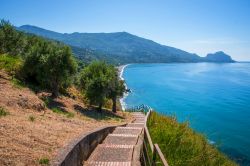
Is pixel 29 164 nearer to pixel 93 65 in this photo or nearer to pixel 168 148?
pixel 168 148

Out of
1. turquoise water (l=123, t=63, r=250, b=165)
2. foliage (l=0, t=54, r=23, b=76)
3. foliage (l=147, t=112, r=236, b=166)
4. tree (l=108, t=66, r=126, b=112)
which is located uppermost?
foliage (l=0, t=54, r=23, b=76)

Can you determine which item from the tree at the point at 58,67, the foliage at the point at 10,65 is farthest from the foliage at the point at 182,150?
the foliage at the point at 10,65

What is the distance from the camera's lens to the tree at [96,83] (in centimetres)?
3619

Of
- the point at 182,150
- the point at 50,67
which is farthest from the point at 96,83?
the point at 182,150

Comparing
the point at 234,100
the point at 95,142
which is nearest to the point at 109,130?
the point at 95,142

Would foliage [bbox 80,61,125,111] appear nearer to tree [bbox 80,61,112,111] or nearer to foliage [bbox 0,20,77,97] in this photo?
tree [bbox 80,61,112,111]

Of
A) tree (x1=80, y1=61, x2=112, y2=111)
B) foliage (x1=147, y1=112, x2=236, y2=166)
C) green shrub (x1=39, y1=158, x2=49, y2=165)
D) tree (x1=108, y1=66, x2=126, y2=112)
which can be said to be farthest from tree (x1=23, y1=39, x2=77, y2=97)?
green shrub (x1=39, y1=158, x2=49, y2=165)

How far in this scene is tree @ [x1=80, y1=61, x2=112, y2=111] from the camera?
119 feet

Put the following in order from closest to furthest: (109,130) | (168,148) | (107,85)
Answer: (168,148), (109,130), (107,85)

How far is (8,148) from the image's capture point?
7625mm

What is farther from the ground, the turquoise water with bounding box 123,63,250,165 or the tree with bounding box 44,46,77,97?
the tree with bounding box 44,46,77,97

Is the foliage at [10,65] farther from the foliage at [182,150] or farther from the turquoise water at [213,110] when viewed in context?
the foliage at [182,150]

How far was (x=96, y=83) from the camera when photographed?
3691cm

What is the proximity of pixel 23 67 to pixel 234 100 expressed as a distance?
85.3 metres
